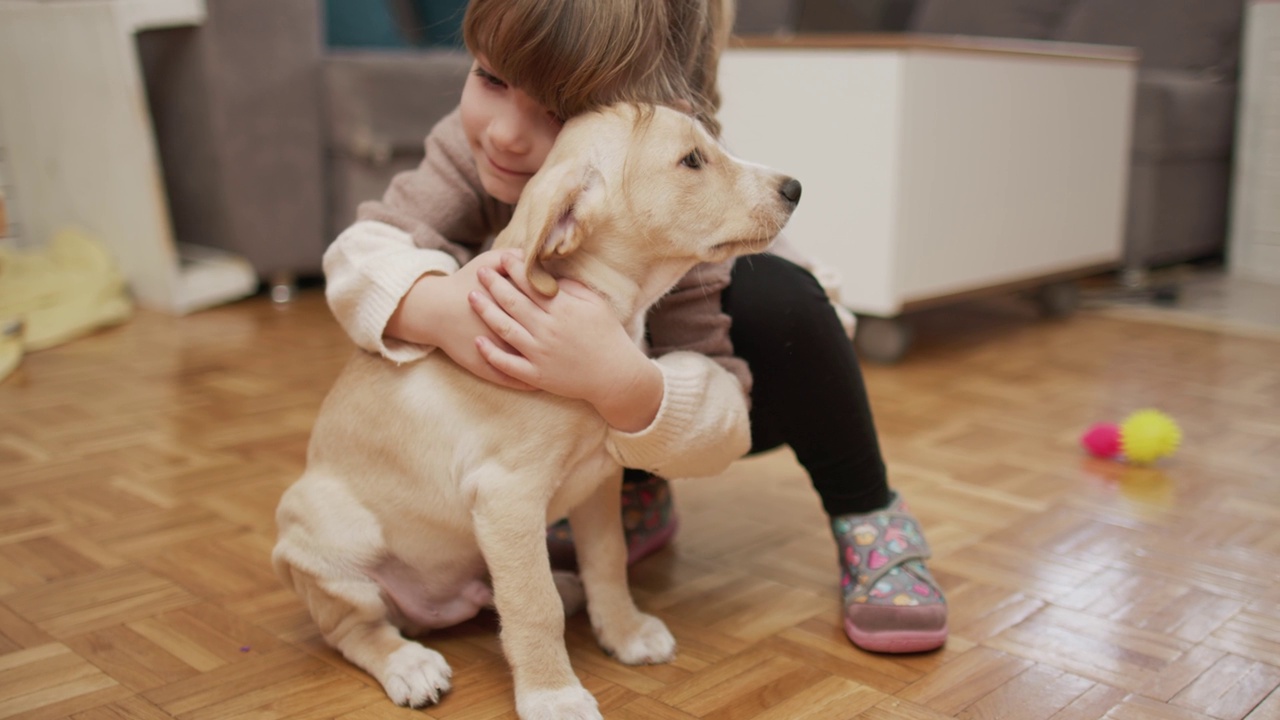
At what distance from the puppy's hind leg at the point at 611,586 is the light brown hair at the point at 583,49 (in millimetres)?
412

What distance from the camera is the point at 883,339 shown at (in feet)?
8.93

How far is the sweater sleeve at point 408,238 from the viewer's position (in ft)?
4.11

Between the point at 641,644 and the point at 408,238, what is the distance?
1.74 feet

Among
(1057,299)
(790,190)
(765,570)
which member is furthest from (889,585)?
(1057,299)

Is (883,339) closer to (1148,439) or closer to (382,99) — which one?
(1148,439)

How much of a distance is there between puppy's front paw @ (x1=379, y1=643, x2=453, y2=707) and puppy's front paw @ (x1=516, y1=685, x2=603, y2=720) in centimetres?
11

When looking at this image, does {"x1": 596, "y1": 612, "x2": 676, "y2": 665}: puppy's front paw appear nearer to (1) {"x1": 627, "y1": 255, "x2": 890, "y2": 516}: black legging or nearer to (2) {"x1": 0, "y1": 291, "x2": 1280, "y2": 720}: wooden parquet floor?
(2) {"x1": 0, "y1": 291, "x2": 1280, "y2": 720}: wooden parquet floor

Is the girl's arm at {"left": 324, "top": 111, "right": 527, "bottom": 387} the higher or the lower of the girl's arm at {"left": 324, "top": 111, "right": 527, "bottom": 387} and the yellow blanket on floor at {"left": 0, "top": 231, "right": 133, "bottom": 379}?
the higher

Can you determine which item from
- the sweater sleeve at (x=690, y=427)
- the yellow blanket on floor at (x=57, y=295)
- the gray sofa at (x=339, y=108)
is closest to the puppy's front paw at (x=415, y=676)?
the sweater sleeve at (x=690, y=427)

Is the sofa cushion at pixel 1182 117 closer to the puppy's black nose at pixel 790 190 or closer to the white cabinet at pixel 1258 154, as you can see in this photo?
the white cabinet at pixel 1258 154

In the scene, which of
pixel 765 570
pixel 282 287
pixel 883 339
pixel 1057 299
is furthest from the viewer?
pixel 282 287

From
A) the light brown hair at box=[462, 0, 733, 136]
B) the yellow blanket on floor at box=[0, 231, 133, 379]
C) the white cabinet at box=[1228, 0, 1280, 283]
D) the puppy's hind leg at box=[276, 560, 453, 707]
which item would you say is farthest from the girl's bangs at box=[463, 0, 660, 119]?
the white cabinet at box=[1228, 0, 1280, 283]

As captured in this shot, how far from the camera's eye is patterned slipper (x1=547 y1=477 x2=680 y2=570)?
5.15ft

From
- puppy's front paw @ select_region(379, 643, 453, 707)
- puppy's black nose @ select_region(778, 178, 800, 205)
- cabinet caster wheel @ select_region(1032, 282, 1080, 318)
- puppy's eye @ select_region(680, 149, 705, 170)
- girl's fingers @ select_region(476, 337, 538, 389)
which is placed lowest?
cabinet caster wheel @ select_region(1032, 282, 1080, 318)
